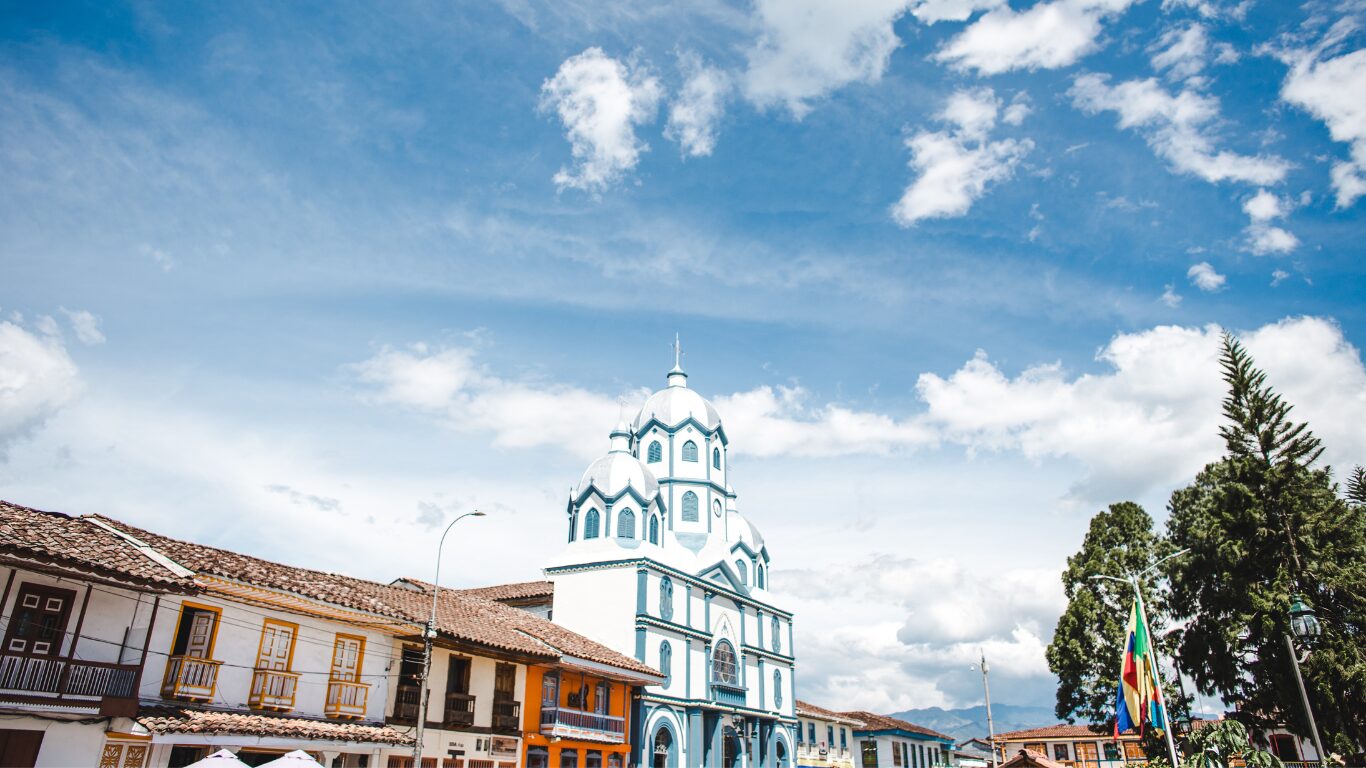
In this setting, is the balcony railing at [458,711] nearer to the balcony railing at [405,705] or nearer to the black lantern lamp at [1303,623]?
the balcony railing at [405,705]

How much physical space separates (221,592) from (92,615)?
260 cm

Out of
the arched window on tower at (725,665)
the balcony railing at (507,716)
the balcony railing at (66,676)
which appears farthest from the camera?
the arched window on tower at (725,665)

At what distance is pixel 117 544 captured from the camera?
62.4 ft

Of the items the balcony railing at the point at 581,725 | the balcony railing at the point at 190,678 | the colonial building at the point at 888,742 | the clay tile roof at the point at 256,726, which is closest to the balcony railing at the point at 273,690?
the clay tile roof at the point at 256,726

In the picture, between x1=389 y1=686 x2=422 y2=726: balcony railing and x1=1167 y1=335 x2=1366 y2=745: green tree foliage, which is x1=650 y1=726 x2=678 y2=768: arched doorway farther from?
x1=1167 y1=335 x2=1366 y2=745: green tree foliage

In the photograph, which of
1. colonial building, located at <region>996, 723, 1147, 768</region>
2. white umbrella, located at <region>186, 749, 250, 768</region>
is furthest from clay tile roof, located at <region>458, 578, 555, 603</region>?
colonial building, located at <region>996, 723, 1147, 768</region>

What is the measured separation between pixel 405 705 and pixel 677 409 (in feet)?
88.5

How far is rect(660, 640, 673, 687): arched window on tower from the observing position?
38.5 meters

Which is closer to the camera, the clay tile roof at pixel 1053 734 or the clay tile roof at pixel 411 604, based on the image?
the clay tile roof at pixel 411 604

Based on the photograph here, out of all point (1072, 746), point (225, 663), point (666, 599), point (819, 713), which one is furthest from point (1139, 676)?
point (1072, 746)

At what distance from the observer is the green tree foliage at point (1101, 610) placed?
35094 mm

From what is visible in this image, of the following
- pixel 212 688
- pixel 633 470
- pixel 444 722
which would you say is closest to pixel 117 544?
pixel 212 688

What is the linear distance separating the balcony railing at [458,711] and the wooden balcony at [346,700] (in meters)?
2.96

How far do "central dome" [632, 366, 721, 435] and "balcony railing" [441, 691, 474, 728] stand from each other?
78.8 ft
